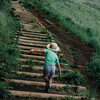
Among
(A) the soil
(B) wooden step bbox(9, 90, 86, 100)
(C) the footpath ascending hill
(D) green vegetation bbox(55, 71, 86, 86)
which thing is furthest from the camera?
(A) the soil

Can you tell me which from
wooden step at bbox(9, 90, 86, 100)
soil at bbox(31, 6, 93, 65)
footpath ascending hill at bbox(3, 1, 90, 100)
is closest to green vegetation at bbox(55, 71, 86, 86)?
footpath ascending hill at bbox(3, 1, 90, 100)

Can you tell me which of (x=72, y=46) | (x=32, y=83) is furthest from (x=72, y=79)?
(x=72, y=46)

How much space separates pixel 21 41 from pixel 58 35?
382 cm

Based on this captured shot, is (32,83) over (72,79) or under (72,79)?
over

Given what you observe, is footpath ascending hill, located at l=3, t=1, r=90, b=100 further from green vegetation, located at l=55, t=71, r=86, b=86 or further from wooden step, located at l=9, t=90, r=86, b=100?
green vegetation, located at l=55, t=71, r=86, b=86

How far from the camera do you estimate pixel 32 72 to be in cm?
637

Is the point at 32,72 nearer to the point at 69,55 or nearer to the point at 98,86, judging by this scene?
the point at 98,86

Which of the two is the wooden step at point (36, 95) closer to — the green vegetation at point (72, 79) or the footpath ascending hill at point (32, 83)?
the footpath ascending hill at point (32, 83)

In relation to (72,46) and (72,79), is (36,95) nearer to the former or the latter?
(72,79)

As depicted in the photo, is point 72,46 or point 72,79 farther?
point 72,46

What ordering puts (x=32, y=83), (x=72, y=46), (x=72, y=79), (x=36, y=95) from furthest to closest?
(x=72, y=46) → (x=72, y=79) → (x=32, y=83) → (x=36, y=95)

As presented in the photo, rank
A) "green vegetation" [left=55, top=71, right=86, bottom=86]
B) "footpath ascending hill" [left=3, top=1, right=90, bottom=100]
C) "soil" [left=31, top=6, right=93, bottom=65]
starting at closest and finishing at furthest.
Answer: "footpath ascending hill" [left=3, top=1, right=90, bottom=100]
"green vegetation" [left=55, top=71, right=86, bottom=86]
"soil" [left=31, top=6, right=93, bottom=65]

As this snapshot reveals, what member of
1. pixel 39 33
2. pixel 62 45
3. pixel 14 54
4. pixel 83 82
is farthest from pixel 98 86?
pixel 39 33

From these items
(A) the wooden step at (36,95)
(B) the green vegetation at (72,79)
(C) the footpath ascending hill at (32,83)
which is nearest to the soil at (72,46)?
(C) the footpath ascending hill at (32,83)
